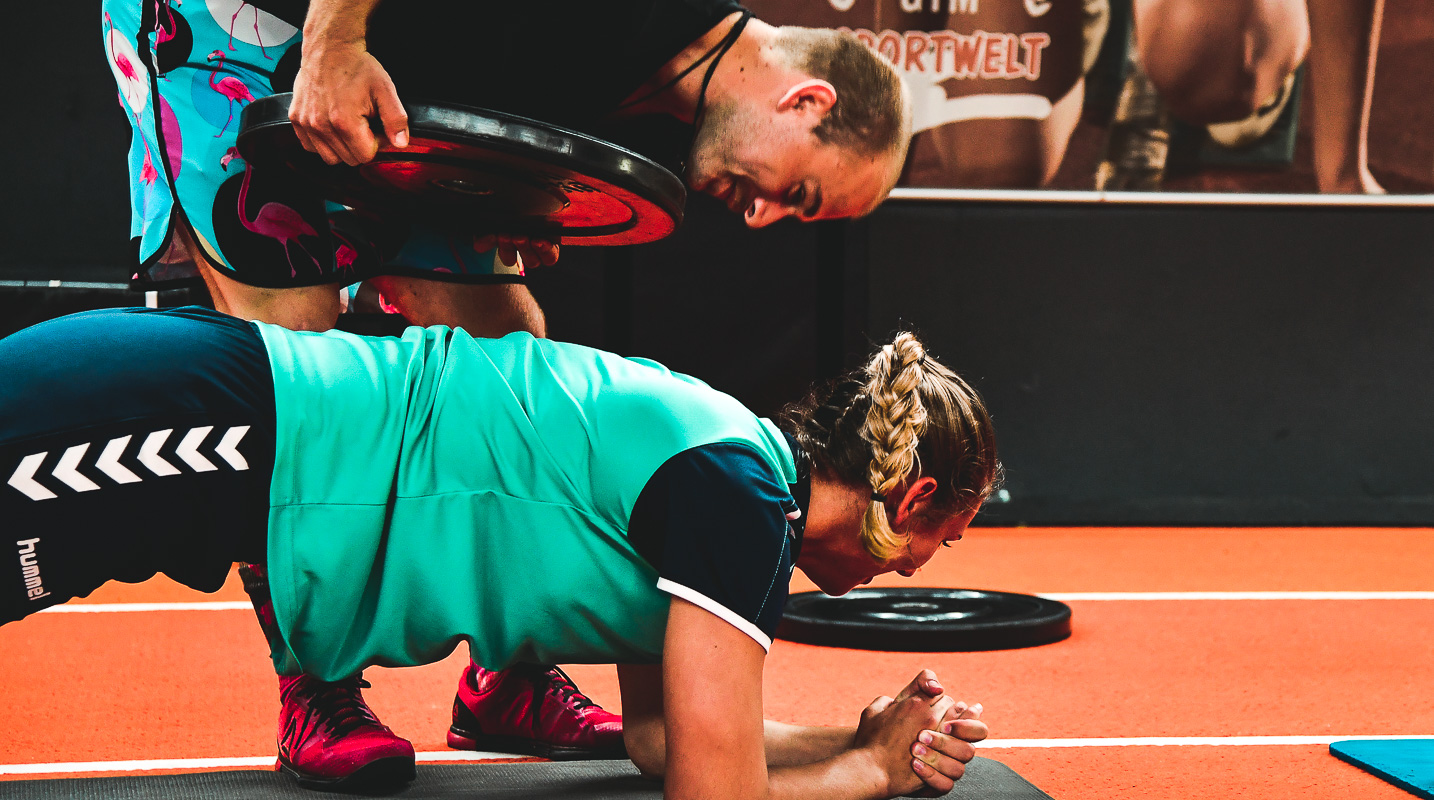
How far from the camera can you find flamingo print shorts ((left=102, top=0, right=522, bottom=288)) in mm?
1556

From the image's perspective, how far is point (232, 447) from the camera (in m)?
1.14

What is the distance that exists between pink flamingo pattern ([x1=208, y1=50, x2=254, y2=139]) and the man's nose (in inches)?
26.1

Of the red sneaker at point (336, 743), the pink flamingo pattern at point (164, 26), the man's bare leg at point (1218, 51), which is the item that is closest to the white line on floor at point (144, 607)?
the red sneaker at point (336, 743)

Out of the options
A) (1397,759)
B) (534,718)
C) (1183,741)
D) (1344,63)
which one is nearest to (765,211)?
(534,718)

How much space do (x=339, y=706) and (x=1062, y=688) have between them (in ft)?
4.23

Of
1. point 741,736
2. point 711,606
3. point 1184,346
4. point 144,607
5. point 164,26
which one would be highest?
point 164,26

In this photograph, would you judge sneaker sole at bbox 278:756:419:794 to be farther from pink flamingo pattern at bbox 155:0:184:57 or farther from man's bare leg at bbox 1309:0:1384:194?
man's bare leg at bbox 1309:0:1384:194

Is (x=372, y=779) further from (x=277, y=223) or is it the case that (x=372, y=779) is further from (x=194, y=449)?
(x=277, y=223)

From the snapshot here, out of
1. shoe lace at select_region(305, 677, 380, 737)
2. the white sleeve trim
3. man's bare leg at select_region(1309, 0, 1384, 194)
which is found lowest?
shoe lace at select_region(305, 677, 380, 737)

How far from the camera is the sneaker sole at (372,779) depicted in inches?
58.3

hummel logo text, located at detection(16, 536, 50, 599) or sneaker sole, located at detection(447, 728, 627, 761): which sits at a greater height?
hummel logo text, located at detection(16, 536, 50, 599)

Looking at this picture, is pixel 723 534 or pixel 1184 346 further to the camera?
pixel 1184 346

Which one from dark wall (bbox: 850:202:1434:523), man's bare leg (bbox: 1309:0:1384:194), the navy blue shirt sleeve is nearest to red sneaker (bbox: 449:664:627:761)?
Answer: the navy blue shirt sleeve

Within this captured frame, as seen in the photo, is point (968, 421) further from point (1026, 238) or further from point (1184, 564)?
point (1026, 238)
